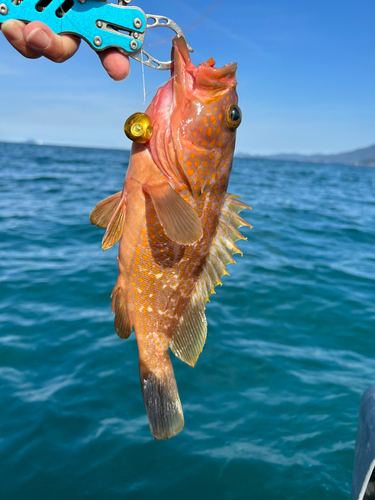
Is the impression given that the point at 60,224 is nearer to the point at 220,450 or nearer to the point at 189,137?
the point at 220,450

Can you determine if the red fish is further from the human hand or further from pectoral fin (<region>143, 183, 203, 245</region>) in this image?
the human hand

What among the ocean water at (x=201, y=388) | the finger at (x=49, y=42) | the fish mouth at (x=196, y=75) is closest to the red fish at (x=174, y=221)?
the fish mouth at (x=196, y=75)

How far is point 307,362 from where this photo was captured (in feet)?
22.6

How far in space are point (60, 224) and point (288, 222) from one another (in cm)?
906

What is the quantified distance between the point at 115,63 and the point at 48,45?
1.21 feet

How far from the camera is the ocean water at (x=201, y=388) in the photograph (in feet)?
15.8

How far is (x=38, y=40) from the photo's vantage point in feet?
7.04

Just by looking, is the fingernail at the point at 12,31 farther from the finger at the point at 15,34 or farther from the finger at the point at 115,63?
the finger at the point at 115,63

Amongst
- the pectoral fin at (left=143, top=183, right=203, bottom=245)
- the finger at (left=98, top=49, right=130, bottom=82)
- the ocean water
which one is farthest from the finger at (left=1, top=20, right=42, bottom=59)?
the ocean water

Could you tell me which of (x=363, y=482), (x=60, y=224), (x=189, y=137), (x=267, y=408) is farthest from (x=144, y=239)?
(x=60, y=224)

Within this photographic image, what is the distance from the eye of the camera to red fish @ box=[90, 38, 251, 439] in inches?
90.4

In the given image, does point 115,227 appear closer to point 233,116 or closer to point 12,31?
point 233,116

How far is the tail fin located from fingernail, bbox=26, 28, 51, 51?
198 cm

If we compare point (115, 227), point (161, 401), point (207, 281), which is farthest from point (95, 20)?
point (161, 401)
